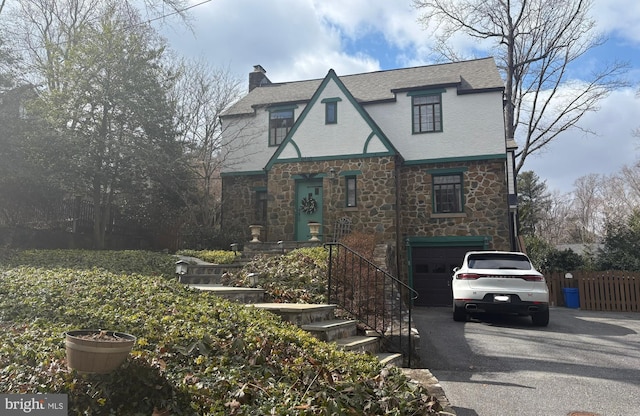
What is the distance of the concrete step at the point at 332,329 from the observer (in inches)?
206

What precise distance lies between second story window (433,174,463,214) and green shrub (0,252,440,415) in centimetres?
1160

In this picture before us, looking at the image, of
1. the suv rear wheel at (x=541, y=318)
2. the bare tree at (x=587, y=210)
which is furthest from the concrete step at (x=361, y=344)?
the bare tree at (x=587, y=210)

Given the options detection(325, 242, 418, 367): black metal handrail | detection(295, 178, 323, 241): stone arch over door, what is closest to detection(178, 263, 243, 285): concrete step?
detection(325, 242, 418, 367): black metal handrail

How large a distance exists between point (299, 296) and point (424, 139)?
10052 mm

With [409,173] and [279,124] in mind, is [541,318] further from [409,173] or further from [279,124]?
[279,124]

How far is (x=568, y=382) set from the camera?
4.87 m

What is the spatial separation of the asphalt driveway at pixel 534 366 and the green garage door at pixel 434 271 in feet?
17.6

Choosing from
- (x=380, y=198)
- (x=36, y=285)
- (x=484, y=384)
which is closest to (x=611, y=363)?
(x=484, y=384)

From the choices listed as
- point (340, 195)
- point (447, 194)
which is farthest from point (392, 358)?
point (447, 194)

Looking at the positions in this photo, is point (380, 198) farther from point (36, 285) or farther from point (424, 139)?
point (36, 285)

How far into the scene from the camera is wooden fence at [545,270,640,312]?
1309 centimetres

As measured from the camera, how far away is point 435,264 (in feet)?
49.4

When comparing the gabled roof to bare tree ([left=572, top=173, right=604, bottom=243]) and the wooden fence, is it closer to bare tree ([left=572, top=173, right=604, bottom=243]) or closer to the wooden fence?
the wooden fence

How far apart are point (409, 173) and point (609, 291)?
728 cm
